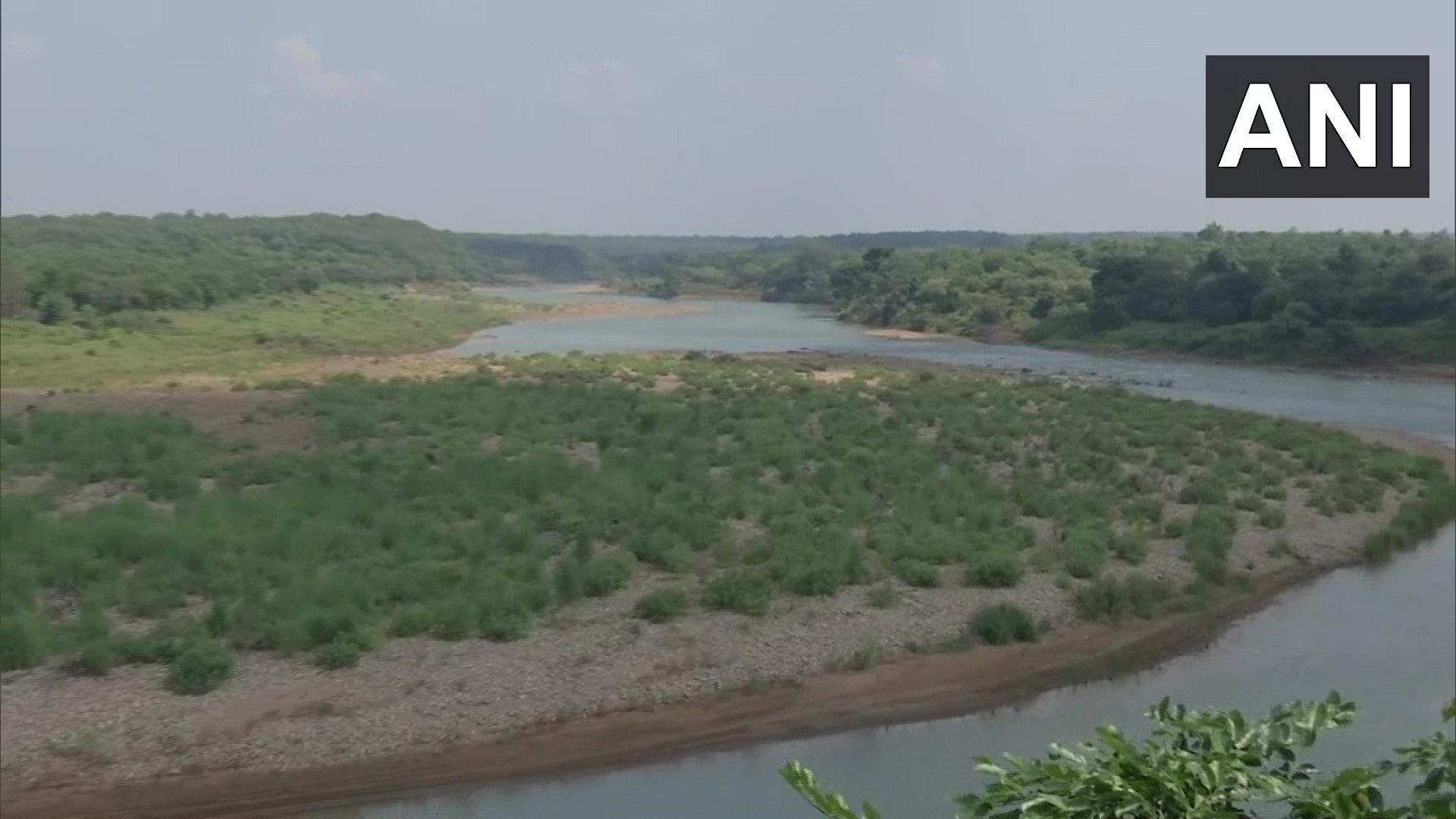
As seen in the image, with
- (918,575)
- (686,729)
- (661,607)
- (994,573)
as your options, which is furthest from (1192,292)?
(686,729)

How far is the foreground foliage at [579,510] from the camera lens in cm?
1187

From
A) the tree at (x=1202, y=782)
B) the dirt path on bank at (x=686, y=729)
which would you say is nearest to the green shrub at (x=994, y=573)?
the dirt path on bank at (x=686, y=729)

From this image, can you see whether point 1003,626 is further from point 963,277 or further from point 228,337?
point 963,277

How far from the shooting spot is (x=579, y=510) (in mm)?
15891

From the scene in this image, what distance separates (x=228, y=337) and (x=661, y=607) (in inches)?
1502

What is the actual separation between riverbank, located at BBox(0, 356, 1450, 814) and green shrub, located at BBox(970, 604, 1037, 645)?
162mm

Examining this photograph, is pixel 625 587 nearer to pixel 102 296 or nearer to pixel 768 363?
pixel 768 363

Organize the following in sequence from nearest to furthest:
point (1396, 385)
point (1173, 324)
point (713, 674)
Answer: point (713, 674), point (1396, 385), point (1173, 324)

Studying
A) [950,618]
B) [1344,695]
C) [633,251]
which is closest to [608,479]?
[950,618]

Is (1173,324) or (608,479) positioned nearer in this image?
(608,479)

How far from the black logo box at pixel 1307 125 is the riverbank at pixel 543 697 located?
4.13 m

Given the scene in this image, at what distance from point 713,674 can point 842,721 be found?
3.88 ft

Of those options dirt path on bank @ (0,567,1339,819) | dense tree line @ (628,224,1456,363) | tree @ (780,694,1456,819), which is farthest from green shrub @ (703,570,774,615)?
dense tree line @ (628,224,1456,363)

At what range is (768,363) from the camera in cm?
4275
